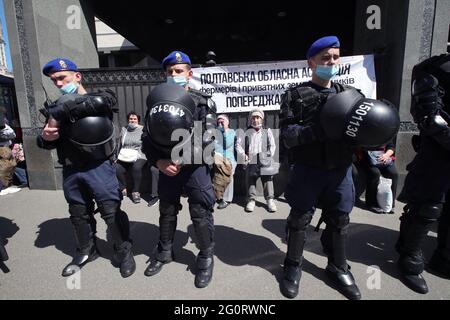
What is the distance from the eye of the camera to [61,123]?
2.09 metres

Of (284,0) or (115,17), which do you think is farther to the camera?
(115,17)

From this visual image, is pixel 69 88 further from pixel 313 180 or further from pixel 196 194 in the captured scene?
pixel 313 180

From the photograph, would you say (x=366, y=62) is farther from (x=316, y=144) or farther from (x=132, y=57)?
(x=132, y=57)

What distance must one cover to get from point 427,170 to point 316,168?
0.94 meters

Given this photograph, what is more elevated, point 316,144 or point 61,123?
point 61,123

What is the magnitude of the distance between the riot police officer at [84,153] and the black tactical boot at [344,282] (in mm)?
1706

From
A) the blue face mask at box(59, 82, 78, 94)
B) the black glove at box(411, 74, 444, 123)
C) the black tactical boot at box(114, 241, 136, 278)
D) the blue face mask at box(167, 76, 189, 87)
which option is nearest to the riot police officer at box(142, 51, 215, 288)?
the blue face mask at box(167, 76, 189, 87)

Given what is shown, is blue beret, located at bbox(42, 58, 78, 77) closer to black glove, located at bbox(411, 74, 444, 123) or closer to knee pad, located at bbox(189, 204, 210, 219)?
knee pad, located at bbox(189, 204, 210, 219)

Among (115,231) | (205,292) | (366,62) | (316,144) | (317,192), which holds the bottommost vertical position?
(205,292)

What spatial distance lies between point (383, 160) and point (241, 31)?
21.5 ft

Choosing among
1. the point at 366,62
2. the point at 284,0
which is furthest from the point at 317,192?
the point at 284,0

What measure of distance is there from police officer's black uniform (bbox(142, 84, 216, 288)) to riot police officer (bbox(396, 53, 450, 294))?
1.61 m

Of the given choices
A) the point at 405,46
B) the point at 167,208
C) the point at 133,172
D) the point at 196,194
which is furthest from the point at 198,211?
the point at 405,46

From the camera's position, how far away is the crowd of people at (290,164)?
6.20ft
